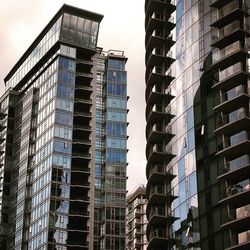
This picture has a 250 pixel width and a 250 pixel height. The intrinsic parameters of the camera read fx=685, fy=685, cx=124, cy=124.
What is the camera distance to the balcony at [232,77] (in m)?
70.5

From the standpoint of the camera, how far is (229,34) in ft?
240

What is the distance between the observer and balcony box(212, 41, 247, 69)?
235 feet

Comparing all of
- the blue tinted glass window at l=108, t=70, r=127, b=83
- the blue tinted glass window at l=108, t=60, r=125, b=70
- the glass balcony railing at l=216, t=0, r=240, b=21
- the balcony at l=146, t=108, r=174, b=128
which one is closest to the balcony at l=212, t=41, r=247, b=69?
the glass balcony railing at l=216, t=0, r=240, b=21

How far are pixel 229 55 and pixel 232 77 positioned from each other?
2781 mm

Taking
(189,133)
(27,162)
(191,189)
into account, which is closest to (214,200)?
(191,189)

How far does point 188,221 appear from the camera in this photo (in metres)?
73.3

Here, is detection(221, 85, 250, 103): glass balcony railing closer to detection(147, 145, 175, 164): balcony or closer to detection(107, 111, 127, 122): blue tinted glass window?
detection(147, 145, 175, 164): balcony

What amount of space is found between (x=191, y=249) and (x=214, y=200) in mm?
6043

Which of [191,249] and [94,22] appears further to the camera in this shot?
[94,22]

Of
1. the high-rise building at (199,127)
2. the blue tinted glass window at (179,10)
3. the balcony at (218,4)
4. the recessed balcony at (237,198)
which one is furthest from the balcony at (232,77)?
the blue tinted glass window at (179,10)

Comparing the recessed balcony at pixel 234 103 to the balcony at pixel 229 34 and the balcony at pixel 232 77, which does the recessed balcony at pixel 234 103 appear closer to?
the balcony at pixel 232 77

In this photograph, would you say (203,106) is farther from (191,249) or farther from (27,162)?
(27,162)

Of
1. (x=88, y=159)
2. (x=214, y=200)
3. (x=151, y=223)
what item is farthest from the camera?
(x=88, y=159)

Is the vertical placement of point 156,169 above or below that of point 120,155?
below
